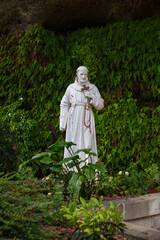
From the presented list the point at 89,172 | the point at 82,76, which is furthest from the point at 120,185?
the point at 82,76

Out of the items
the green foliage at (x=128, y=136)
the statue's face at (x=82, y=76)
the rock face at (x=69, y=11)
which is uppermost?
the rock face at (x=69, y=11)

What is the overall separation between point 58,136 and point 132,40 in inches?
138

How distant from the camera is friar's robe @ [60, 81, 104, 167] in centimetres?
564

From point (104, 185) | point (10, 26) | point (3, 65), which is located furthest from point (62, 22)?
point (104, 185)

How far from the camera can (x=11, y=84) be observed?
9484 mm

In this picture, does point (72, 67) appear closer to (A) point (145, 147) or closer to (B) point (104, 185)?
(A) point (145, 147)

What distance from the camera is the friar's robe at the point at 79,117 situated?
18.5 ft

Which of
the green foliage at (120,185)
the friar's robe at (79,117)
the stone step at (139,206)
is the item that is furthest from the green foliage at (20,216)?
the friar's robe at (79,117)

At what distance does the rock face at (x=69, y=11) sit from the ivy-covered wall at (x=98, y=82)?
0.38 metres

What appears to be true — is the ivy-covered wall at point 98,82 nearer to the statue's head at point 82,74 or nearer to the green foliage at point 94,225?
the statue's head at point 82,74

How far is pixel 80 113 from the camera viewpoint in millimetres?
5711

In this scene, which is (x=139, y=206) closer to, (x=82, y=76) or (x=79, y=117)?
(x=79, y=117)

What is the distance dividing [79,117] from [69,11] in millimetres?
5021

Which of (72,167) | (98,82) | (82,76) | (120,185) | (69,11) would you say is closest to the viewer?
(72,167)
